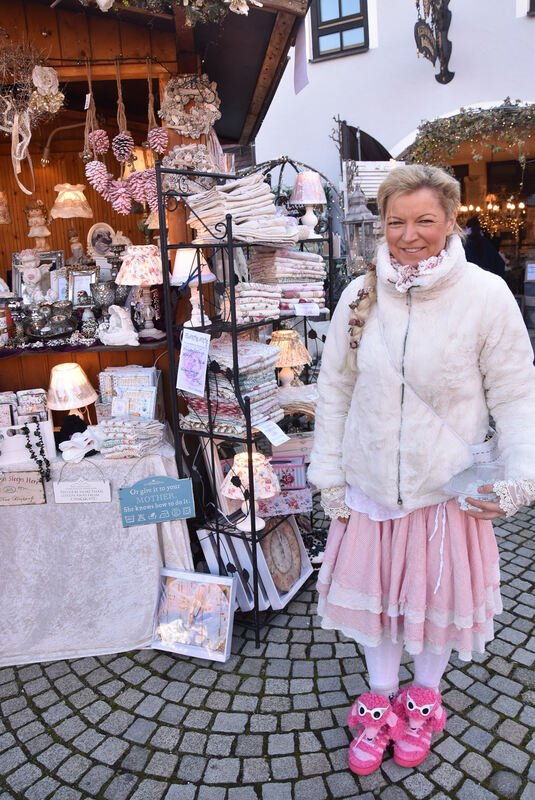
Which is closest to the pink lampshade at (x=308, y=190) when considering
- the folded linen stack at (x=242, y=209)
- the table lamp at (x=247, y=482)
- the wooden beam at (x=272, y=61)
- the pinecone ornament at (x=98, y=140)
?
the wooden beam at (x=272, y=61)

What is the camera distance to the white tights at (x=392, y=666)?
197 centimetres

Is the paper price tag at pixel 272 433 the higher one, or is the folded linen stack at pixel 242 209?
the folded linen stack at pixel 242 209

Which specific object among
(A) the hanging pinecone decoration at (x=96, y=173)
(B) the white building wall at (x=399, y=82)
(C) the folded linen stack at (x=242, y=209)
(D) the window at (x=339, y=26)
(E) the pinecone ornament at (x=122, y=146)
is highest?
(D) the window at (x=339, y=26)

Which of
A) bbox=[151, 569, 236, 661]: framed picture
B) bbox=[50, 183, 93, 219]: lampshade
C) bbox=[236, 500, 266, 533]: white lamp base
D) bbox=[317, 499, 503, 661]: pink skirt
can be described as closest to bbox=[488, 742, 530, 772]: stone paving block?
bbox=[317, 499, 503, 661]: pink skirt

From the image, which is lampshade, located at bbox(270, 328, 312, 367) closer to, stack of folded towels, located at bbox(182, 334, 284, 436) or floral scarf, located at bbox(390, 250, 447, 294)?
stack of folded towels, located at bbox(182, 334, 284, 436)

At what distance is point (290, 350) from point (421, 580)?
1.96 metres

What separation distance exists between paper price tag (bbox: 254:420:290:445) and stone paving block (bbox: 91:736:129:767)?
54.0 inches

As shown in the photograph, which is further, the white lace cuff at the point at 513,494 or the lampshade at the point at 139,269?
the lampshade at the point at 139,269

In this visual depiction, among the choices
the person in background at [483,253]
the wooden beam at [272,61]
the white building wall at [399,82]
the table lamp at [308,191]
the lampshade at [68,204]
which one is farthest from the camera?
the person in background at [483,253]

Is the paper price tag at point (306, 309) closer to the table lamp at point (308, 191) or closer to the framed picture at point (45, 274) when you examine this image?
the table lamp at point (308, 191)

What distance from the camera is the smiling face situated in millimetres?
1603

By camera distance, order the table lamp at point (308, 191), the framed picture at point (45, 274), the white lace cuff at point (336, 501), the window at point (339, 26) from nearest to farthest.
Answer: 1. the white lace cuff at point (336, 501)
2. the framed picture at point (45, 274)
3. the table lamp at point (308, 191)
4. the window at point (339, 26)

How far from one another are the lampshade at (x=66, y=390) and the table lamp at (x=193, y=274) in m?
0.74

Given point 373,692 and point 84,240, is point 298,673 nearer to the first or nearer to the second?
point 373,692
